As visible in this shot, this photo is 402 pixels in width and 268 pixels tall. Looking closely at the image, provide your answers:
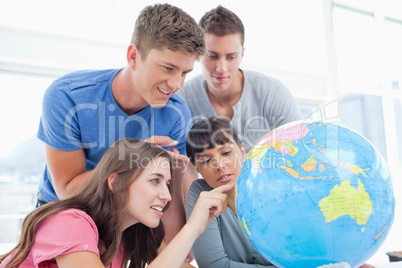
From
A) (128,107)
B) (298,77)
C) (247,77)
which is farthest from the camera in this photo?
(298,77)

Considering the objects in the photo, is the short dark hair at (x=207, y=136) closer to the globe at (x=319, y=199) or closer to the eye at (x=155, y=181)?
the eye at (x=155, y=181)

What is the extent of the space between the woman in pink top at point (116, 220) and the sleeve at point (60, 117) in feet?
0.92

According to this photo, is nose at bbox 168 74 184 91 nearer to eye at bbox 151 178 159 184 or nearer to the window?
eye at bbox 151 178 159 184

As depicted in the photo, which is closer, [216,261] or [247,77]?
[216,261]

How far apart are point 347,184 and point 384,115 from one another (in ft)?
16.9

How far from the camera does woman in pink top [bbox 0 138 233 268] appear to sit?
1417 mm

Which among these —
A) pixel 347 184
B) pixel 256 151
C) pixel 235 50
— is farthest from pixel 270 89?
pixel 347 184

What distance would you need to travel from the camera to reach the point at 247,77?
8.26 ft

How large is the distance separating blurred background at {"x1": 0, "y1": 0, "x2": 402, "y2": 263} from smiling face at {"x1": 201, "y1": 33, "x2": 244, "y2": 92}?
3.33 feet

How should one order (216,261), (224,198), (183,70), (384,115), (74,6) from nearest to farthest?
(224,198)
(216,261)
(183,70)
(74,6)
(384,115)

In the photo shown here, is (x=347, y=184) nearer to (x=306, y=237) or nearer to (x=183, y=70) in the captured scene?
(x=306, y=237)

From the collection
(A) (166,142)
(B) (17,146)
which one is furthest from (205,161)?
(B) (17,146)

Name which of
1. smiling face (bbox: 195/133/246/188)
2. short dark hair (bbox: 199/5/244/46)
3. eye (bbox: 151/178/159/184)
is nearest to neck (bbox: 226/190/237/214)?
smiling face (bbox: 195/133/246/188)

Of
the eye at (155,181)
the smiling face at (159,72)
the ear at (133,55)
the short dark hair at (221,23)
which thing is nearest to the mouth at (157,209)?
the eye at (155,181)
